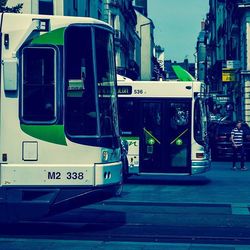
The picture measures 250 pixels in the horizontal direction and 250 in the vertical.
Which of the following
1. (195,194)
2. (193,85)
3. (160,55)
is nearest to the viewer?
(195,194)

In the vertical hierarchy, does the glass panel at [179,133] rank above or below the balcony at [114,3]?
below

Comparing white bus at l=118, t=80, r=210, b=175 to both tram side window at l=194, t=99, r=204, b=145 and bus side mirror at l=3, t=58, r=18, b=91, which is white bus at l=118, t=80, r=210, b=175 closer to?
tram side window at l=194, t=99, r=204, b=145

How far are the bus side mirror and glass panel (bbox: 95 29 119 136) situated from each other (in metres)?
1.12

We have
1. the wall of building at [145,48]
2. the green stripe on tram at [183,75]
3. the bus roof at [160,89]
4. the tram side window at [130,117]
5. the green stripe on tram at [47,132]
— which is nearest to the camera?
the green stripe on tram at [47,132]

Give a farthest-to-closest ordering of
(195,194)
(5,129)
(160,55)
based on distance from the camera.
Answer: (160,55) → (195,194) → (5,129)

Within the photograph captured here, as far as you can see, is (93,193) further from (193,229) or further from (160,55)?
(160,55)

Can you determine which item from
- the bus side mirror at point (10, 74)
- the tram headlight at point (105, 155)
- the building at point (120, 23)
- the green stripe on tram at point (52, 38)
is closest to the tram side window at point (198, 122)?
the tram headlight at point (105, 155)

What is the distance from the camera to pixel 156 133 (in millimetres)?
21266

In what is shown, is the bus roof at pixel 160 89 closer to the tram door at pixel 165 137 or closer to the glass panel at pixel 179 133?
the tram door at pixel 165 137

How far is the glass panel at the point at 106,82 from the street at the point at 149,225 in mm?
1520

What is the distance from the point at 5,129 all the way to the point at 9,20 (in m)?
1.45

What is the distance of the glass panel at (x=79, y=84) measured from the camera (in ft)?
34.9

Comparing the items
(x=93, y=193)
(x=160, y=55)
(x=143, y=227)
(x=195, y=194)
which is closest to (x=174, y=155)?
(x=195, y=194)

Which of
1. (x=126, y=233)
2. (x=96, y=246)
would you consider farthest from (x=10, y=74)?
(x=126, y=233)
